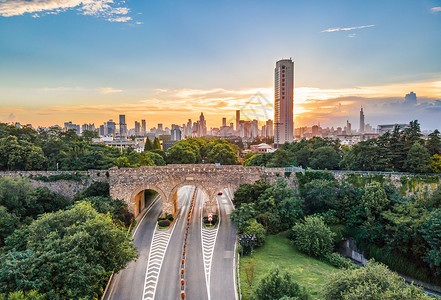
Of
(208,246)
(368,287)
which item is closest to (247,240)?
(208,246)

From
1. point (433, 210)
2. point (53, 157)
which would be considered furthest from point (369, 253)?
point (53, 157)

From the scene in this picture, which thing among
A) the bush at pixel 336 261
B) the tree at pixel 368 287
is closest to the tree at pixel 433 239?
Answer: the bush at pixel 336 261

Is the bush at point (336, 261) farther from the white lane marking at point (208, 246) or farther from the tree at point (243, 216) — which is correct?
the white lane marking at point (208, 246)

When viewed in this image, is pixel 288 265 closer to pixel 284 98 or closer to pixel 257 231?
pixel 257 231

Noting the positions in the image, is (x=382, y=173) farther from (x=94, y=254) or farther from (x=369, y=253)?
(x=94, y=254)

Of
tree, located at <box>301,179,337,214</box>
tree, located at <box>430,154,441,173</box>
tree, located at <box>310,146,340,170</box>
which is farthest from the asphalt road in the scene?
tree, located at <box>430,154,441,173</box>

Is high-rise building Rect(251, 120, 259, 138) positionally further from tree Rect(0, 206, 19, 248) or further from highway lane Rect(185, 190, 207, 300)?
tree Rect(0, 206, 19, 248)
